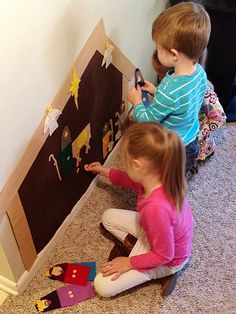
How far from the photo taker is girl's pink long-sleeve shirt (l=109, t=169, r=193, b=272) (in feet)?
3.64

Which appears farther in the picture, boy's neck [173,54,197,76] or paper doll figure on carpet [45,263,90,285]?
paper doll figure on carpet [45,263,90,285]

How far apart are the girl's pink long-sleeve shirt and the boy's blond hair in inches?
16.7

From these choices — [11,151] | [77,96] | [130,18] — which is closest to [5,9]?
[11,151]

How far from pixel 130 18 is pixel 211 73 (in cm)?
55

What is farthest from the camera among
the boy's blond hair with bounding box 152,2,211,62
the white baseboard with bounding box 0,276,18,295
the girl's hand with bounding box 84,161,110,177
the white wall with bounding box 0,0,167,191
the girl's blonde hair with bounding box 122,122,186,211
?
the girl's hand with bounding box 84,161,110,177

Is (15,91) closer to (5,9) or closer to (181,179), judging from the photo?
(5,9)

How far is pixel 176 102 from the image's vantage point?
1.24m

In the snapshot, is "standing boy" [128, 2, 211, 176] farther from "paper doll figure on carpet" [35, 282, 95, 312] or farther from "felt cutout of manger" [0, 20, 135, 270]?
"paper doll figure on carpet" [35, 282, 95, 312]

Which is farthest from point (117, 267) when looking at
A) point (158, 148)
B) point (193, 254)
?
point (158, 148)

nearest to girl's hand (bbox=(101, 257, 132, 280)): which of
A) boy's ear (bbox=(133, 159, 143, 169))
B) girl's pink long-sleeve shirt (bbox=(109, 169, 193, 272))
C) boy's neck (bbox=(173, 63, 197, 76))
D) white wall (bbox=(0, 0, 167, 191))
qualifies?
girl's pink long-sleeve shirt (bbox=(109, 169, 193, 272))

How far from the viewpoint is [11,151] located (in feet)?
3.35

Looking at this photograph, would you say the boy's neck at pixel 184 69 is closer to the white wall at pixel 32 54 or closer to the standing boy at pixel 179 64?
the standing boy at pixel 179 64

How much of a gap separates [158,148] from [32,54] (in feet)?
1.25

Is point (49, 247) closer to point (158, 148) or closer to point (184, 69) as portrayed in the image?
point (158, 148)
